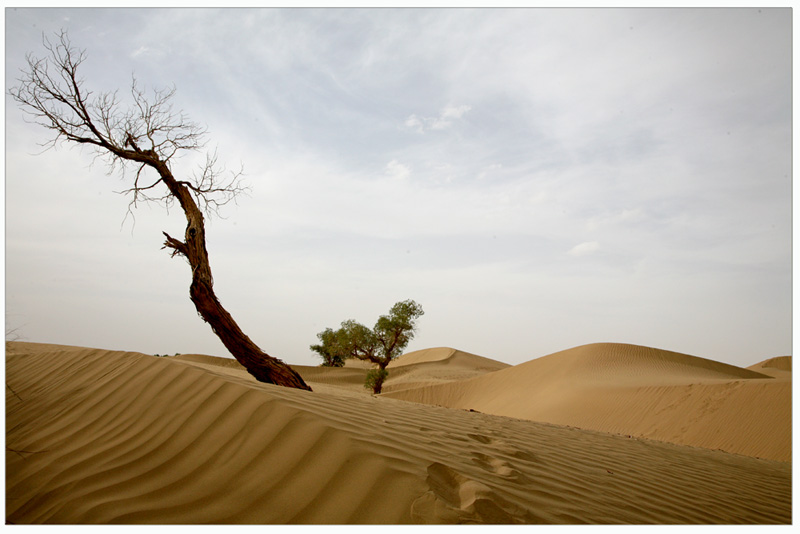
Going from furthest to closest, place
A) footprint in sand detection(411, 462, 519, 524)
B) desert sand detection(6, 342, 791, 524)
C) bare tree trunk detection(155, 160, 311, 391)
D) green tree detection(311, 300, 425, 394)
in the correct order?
green tree detection(311, 300, 425, 394) < bare tree trunk detection(155, 160, 311, 391) < desert sand detection(6, 342, 791, 524) < footprint in sand detection(411, 462, 519, 524)

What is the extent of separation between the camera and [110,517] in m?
2.19

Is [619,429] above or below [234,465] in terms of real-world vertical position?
below

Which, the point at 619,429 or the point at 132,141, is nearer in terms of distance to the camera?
the point at 132,141

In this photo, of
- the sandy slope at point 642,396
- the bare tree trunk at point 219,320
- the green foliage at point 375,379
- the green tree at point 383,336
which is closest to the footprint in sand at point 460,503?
the bare tree trunk at point 219,320

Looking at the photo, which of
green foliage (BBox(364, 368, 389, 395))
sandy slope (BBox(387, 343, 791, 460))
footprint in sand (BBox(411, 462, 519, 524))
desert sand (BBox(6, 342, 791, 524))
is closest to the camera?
footprint in sand (BBox(411, 462, 519, 524))

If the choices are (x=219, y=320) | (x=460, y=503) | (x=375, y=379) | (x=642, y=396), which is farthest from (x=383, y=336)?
(x=460, y=503)

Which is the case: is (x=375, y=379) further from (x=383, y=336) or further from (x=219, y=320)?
(x=219, y=320)

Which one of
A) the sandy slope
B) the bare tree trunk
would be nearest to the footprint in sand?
the bare tree trunk

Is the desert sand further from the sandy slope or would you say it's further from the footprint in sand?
the sandy slope

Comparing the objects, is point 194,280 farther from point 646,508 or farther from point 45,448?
point 646,508

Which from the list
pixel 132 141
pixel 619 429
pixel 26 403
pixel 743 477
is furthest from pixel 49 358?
pixel 619 429

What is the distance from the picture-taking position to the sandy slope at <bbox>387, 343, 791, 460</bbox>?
11.9 m

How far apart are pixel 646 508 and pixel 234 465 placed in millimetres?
2463

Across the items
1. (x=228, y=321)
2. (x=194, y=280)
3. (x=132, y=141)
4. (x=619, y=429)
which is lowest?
(x=619, y=429)
